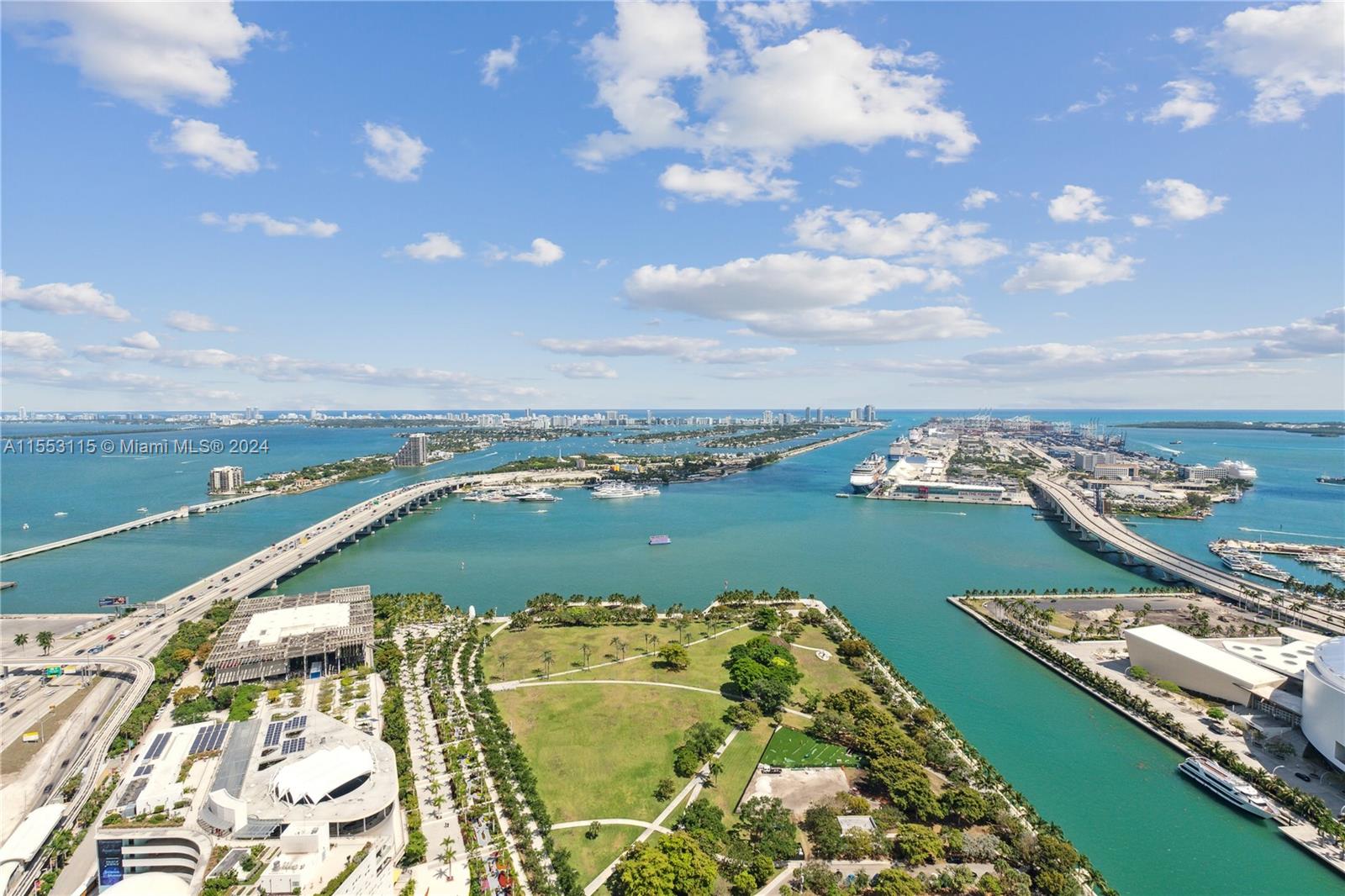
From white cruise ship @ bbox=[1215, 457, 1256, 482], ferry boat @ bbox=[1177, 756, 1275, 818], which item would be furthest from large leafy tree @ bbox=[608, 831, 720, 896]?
white cruise ship @ bbox=[1215, 457, 1256, 482]

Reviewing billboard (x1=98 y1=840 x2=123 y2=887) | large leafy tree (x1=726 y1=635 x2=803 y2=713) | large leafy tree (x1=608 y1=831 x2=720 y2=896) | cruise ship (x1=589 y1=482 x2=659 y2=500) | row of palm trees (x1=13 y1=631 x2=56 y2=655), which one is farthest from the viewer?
cruise ship (x1=589 y1=482 x2=659 y2=500)

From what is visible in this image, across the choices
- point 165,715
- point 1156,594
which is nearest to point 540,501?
→ point 165,715

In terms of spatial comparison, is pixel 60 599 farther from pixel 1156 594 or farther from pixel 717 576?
pixel 1156 594

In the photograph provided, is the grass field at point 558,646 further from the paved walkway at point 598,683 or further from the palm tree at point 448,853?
the palm tree at point 448,853

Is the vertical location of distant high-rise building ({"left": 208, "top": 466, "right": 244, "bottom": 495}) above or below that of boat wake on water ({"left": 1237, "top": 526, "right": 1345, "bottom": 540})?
above

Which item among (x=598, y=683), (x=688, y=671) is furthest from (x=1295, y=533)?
(x=598, y=683)

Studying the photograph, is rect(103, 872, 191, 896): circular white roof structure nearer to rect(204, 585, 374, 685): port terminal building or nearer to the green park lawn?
rect(204, 585, 374, 685): port terminal building
